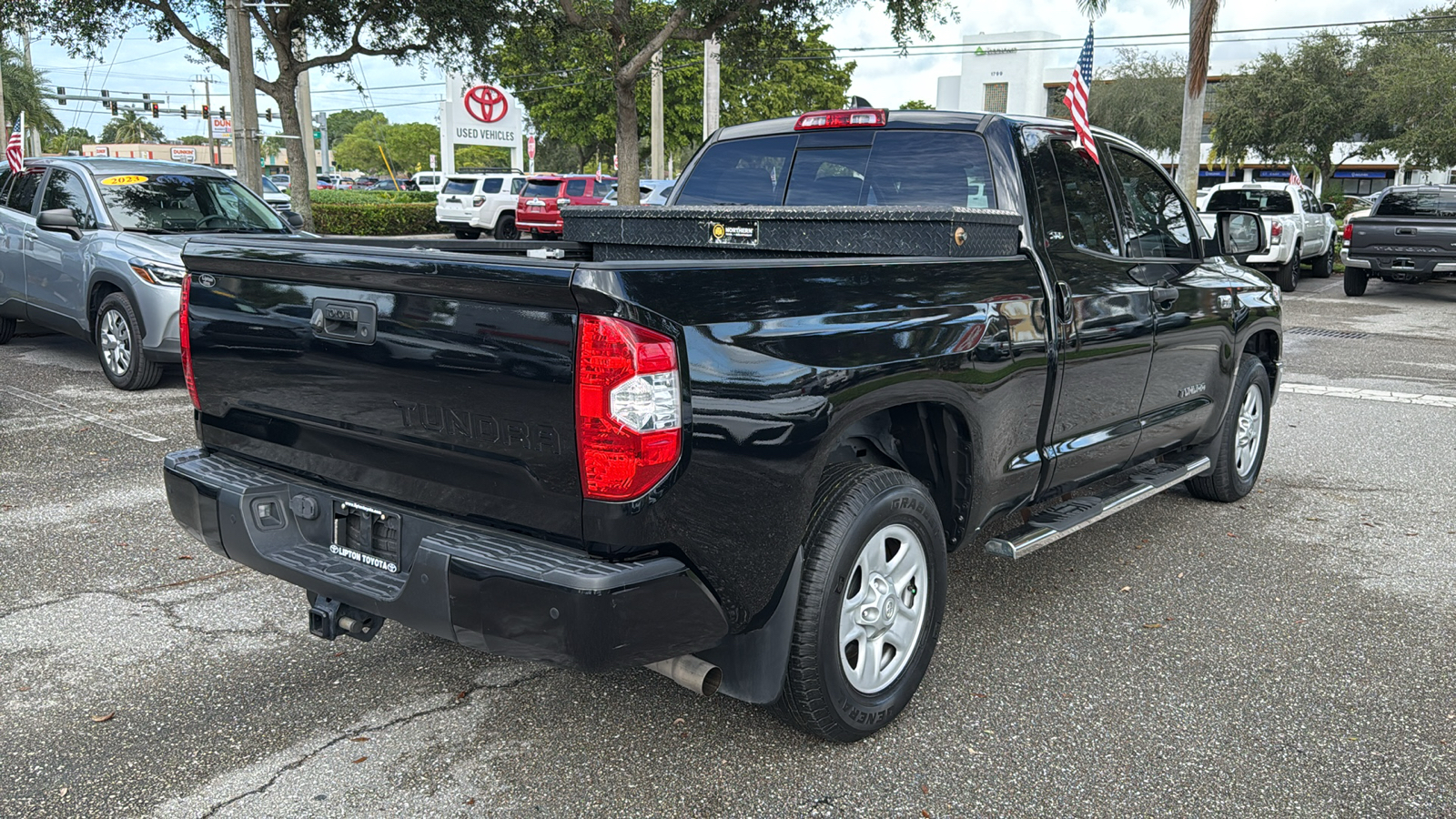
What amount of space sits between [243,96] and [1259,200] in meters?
16.8

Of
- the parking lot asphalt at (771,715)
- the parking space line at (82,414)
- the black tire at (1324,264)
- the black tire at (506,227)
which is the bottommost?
the parking lot asphalt at (771,715)

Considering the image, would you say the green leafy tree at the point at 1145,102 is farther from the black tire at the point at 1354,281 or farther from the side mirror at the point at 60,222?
the side mirror at the point at 60,222

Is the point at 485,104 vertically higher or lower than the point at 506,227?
higher

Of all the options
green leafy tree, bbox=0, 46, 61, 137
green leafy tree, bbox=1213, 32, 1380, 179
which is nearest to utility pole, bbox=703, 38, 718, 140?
green leafy tree, bbox=1213, 32, 1380, 179

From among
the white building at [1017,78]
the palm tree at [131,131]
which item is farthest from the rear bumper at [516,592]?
the palm tree at [131,131]

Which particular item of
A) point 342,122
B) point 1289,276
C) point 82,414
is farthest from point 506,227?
point 342,122

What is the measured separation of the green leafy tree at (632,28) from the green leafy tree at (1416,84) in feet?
52.7

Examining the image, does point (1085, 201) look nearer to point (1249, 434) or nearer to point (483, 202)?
point (1249, 434)

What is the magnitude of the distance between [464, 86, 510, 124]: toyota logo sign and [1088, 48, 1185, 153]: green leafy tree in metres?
29.3

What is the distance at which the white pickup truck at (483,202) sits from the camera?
29.2 m

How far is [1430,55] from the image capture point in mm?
30375

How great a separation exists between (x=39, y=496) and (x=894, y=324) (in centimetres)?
476

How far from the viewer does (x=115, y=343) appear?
27.6 ft

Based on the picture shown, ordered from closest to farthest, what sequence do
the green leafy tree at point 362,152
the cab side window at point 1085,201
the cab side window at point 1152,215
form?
the cab side window at point 1085,201, the cab side window at point 1152,215, the green leafy tree at point 362,152
